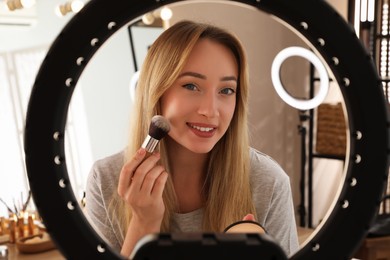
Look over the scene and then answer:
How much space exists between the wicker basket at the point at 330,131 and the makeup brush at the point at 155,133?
1231 millimetres

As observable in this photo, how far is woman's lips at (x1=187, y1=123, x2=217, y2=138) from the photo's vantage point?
0.28 m

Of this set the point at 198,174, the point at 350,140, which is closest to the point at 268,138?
the point at 198,174

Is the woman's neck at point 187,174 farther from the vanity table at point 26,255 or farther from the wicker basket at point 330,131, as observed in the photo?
the wicker basket at point 330,131

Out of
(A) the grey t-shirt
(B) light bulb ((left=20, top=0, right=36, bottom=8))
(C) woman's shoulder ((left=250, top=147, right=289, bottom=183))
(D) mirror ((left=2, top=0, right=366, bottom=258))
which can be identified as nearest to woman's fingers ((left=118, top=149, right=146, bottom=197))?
(A) the grey t-shirt

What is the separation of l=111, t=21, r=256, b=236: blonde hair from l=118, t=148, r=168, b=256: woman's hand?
0.14 feet

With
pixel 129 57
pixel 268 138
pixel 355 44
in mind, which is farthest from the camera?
pixel 268 138

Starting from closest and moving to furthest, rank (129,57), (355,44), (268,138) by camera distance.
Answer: (355,44)
(129,57)
(268,138)

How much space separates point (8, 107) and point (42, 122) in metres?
1.37

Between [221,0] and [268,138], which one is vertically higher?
[221,0]

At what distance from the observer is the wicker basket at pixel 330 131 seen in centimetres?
147

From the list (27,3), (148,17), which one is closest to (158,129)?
(148,17)

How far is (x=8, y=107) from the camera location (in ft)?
4.75

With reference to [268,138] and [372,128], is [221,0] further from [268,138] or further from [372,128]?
[268,138]

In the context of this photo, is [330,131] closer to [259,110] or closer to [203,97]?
[259,110]
